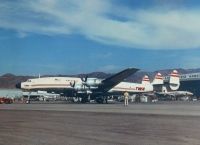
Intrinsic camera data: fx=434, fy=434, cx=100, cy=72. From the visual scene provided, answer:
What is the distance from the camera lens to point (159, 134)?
59.2 ft

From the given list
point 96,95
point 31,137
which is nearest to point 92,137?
point 31,137

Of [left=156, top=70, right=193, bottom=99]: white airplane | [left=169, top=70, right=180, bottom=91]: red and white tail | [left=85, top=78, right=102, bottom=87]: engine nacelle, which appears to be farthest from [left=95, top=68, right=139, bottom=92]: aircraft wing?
[left=169, top=70, right=180, bottom=91]: red and white tail

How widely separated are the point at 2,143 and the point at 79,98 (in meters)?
72.0

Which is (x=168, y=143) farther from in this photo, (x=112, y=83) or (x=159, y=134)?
(x=112, y=83)

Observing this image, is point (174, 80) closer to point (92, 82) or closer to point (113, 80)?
point (113, 80)

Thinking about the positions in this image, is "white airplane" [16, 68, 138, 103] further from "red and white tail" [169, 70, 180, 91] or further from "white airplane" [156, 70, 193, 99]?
"white airplane" [156, 70, 193, 99]

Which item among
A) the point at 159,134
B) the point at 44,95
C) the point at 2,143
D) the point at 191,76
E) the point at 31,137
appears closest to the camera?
the point at 2,143

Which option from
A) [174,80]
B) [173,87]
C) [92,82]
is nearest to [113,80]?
[92,82]

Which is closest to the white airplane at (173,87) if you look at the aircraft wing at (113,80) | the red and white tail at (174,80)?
the red and white tail at (174,80)

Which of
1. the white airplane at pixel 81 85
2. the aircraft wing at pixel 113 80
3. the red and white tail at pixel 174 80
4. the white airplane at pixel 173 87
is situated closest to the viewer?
the white airplane at pixel 81 85

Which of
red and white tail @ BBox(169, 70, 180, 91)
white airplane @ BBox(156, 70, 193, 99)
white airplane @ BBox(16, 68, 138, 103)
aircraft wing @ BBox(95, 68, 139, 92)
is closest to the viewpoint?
white airplane @ BBox(16, 68, 138, 103)

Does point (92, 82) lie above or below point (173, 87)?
below

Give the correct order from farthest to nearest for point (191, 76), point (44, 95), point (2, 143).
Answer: point (191, 76) → point (44, 95) → point (2, 143)

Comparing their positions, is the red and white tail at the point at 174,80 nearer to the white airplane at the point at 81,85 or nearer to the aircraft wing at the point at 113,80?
the white airplane at the point at 81,85
